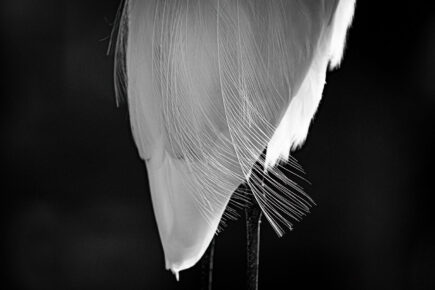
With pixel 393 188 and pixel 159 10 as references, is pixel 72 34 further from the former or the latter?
pixel 393 188

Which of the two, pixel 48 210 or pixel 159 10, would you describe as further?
pixel 48 210

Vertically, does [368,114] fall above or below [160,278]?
above

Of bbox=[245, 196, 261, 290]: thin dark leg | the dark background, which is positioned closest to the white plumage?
bbox=[245, 196, 261, 290]: thin dark leg

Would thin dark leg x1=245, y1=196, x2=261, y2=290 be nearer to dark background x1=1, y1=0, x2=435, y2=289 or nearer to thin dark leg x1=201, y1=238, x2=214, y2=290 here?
thin dark leg x1=201, y1=238, x2=214, y2=290

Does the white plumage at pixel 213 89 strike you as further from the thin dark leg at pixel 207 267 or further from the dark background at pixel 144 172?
the dark background at pixel 144 172

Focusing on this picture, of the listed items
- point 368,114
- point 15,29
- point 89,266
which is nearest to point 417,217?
point 368,114

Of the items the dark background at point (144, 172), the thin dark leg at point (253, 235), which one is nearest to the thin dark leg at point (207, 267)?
the thin dark leg at point (253, 235)
